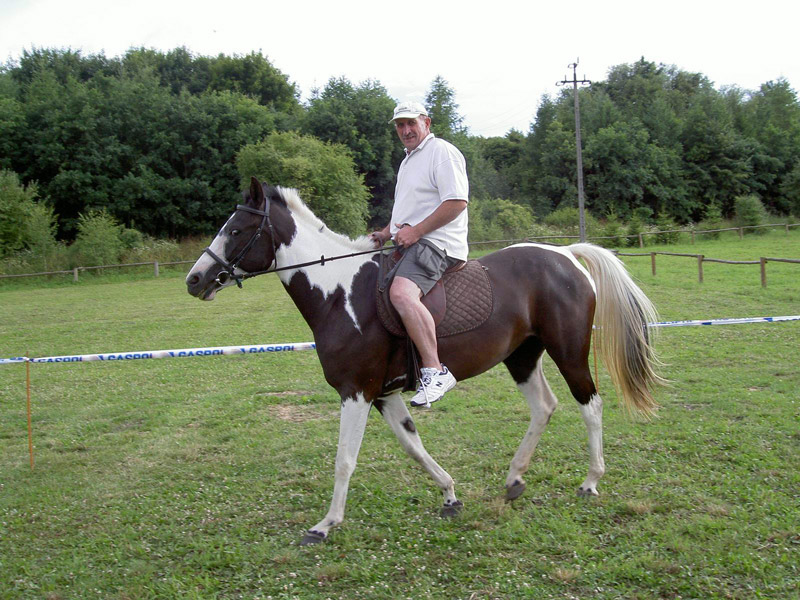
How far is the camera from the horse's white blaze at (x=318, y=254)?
4.33 m

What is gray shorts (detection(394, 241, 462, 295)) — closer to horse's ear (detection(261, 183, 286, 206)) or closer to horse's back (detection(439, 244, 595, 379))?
horse's back (detection(439, 244, 595, 379))

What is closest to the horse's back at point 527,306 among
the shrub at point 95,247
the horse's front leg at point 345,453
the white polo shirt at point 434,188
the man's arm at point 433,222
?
the white polo shirt at point 434,188

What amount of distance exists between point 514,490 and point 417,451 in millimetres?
839

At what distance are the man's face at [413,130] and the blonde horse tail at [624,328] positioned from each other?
168cm

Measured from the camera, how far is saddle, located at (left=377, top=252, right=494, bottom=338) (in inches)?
165

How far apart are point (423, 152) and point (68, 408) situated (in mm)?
6221

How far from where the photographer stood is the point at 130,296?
869 inches

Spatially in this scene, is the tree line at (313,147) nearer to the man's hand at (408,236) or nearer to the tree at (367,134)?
the tree at (367,134)

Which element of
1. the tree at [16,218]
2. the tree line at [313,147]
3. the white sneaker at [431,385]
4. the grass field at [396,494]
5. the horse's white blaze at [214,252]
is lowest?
the grass field at [396,494]

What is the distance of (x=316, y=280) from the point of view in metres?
4.33

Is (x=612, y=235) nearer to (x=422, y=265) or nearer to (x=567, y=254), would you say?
(x=567, y=254)

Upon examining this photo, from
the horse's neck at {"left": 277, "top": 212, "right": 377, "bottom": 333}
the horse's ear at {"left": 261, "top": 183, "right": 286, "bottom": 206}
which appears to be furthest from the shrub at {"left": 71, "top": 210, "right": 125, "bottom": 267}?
the horse's neck at {"left": 277, "top": 212, "right": 377, "bottom": 333}

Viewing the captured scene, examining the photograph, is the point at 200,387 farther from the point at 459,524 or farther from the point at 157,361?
the point at 459,524

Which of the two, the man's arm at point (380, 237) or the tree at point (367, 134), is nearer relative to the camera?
the man's arm at point (380, 237)
